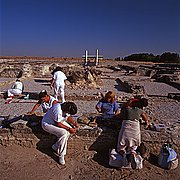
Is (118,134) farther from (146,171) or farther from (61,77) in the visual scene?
(61,77)

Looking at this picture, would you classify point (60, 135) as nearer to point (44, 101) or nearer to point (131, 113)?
point (44, 101)

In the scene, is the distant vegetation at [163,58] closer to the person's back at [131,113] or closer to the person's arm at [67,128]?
the person's back at [131,113]

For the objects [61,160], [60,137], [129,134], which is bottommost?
[61,160]

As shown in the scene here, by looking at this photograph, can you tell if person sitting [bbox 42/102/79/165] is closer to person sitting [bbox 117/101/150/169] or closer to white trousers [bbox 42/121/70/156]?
white trousers [bbox 42/121/70/156]

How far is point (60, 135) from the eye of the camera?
13.0 feet

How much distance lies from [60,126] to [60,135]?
0.59 ft

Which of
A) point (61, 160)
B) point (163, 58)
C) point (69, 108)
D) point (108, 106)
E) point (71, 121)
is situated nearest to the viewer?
point (69, 108)

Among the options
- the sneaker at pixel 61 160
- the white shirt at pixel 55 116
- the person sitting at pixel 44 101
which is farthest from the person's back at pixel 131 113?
the person sitting at pixel 44 101

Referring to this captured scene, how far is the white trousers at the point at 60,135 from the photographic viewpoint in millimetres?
3932

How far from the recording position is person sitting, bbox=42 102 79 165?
3.85m

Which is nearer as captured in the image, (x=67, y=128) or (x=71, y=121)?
(x=67, y=128)

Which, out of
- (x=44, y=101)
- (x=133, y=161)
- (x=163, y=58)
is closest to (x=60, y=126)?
(x=44, y=101)

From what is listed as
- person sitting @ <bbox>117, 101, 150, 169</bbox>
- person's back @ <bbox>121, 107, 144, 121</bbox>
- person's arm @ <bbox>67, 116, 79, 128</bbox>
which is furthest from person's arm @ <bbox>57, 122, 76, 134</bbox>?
person's back @ <bbox>121, 107, 144, 121</bbox>

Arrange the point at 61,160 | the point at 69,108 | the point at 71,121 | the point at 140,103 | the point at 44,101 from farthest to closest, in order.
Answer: the point at 44,101 → the point at 71,121 → the point at 140,103 → the point at 61,160 → the point at 69,108
